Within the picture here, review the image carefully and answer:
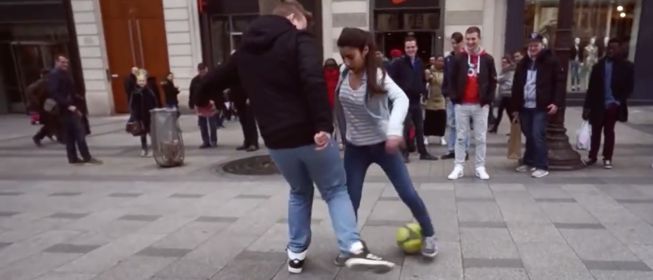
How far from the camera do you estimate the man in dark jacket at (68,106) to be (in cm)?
793

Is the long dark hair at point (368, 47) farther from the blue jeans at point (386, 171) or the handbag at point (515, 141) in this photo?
the handbag at point (515, 141)

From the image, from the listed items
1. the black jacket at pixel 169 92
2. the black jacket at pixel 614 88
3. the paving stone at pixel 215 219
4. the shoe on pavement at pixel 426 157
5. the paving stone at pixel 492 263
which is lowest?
the shoe on pavement at pixel 426 157

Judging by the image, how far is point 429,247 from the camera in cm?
354

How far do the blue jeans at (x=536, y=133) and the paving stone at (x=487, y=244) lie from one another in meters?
2.30

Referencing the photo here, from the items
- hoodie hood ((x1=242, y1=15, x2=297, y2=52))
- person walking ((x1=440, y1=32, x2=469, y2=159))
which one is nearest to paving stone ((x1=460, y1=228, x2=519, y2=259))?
hoodie hood ((x1=242, y1=15, x2=297, y2=52))

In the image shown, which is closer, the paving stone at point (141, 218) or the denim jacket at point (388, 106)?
the denim jacket at point (388, 106)

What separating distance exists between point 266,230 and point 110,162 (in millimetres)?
5399

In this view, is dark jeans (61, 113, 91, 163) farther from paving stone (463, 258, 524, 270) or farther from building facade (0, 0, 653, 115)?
paving stone (463, 258, 524, 270)

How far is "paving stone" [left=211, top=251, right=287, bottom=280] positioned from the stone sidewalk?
15 mm

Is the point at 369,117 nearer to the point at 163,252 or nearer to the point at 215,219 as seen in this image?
the point at 163,252

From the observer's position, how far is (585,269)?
11.0 ft

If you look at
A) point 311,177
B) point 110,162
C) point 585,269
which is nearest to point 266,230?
point 311,177

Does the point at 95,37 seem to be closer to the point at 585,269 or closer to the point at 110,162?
the point at 110,162

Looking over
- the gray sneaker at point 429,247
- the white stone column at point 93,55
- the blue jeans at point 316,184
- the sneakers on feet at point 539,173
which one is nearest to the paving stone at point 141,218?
the blue jeans at point 316,184
